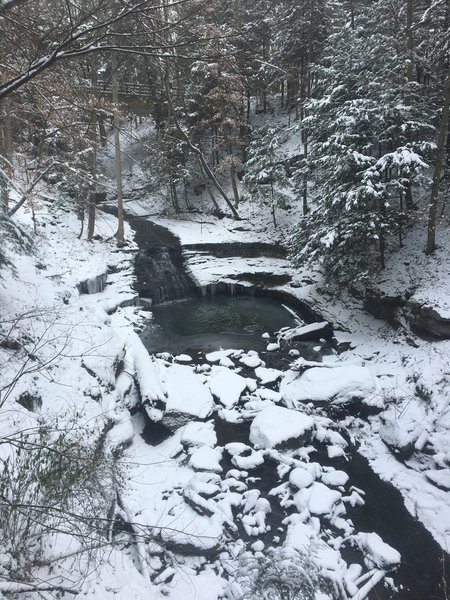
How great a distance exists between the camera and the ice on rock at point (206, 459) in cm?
599

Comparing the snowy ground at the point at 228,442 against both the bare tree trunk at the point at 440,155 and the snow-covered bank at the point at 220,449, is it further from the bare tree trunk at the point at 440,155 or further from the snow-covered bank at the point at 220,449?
the bare tree trunk at the point at 440,155

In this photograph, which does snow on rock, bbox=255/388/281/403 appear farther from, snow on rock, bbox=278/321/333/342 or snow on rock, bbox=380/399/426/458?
snow on rock, bbox=278/321/333/342

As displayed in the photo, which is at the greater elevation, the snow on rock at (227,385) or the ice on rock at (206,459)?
the snow on rock at (227,385)

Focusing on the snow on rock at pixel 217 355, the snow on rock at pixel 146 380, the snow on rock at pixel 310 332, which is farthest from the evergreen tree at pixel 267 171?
the snow on rock at pixel 146 380

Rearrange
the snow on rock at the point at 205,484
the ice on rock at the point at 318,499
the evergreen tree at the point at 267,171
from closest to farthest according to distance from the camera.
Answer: the ice on rock at the point at 318,499 < the snow on rock at the point at 205,484 < the evergreen tree at the point at 267,171

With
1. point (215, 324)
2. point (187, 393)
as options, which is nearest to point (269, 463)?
point (187, 393)

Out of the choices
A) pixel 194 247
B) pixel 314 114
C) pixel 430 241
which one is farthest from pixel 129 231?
pixel 430 241

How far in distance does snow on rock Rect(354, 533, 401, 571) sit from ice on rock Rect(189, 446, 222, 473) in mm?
2311

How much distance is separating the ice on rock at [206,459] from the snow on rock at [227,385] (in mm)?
1440

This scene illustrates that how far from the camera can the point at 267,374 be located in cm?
880

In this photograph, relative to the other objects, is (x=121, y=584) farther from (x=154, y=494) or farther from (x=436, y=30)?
(x=436, y=30)

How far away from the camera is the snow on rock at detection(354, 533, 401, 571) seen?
15.1ft

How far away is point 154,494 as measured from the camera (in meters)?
5.48

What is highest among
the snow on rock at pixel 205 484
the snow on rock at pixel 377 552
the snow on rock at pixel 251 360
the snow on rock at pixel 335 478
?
the snow on rock at pixel 251 360
